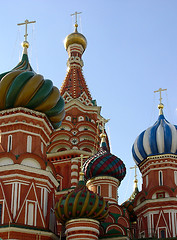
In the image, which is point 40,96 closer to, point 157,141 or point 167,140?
point 157,141

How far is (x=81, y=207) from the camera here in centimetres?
1908

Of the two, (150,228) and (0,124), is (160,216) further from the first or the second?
(0,124)

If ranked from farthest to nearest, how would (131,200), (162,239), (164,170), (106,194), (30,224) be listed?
1. (131,200)
2. (164,170)
3. (106,194)
4. (162,239)
5. (30,224)

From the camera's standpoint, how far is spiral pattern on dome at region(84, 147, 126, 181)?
22.8 meters

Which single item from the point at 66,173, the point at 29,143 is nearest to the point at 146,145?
the point at 66,173

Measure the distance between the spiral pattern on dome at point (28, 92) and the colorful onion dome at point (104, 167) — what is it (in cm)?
277

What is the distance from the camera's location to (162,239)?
21.0 metres

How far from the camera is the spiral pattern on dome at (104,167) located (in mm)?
22844

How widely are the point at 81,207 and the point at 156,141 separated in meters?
6.20

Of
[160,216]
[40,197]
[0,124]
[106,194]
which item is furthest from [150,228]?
[0,124]

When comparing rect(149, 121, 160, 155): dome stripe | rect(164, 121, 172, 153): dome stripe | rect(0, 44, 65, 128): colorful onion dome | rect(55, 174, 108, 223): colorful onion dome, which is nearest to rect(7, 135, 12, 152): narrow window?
rect(0, 44, 65, 128): colorful onion dome

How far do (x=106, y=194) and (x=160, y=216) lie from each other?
95.4 inches

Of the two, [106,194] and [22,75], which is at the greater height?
[22,75]

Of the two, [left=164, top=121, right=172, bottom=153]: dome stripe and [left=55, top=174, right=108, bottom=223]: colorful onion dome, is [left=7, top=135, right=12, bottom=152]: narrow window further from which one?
[left=164, top=121, right=172, bottom=153]: dome stripe
